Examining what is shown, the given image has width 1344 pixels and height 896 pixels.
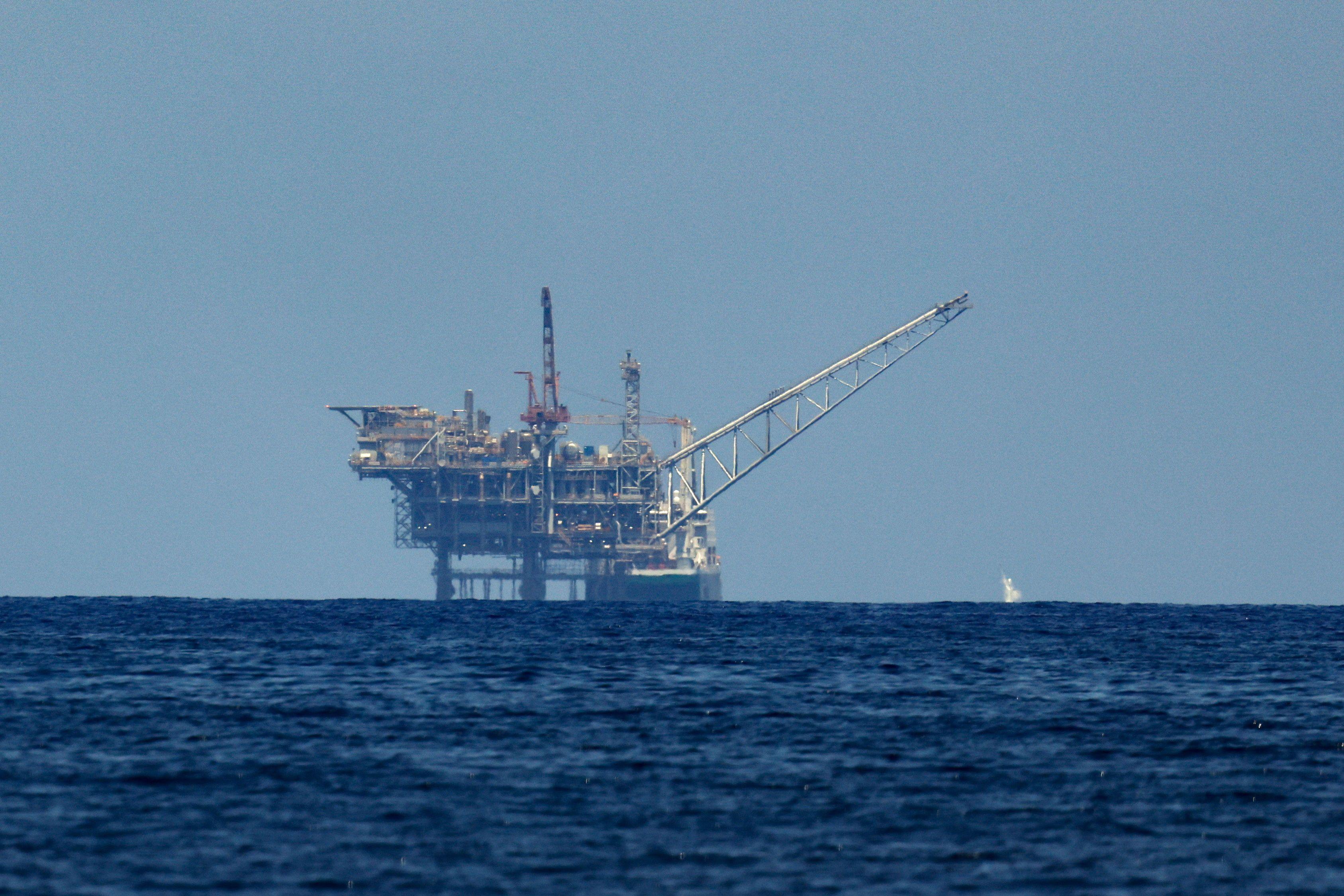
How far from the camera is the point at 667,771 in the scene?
31297mm

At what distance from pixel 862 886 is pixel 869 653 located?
3888 cm

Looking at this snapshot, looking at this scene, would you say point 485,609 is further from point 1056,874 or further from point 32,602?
point 1056,874

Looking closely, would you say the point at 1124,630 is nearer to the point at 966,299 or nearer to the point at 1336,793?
the point at 1336,793

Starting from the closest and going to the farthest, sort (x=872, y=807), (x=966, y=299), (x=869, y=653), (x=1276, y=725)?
(x=872, y=807)
(x=1276, y=725)
(x=869, y=653)
(x=966, y=299)

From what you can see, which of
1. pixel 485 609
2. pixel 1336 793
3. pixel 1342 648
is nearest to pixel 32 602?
pixel 485 609

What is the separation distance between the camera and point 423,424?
19350 centimetres

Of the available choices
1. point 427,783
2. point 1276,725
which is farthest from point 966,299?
point 427,783

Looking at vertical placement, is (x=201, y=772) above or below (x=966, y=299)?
below

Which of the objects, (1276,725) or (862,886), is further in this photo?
(1276,725)

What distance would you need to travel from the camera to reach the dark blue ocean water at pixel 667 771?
923 inches

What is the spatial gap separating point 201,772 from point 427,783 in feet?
14.4

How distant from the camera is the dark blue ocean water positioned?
23.5m

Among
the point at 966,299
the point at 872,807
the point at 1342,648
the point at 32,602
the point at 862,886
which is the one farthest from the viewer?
the point at 966,299

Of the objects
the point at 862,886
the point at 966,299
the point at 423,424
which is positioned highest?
the point at 966,299
